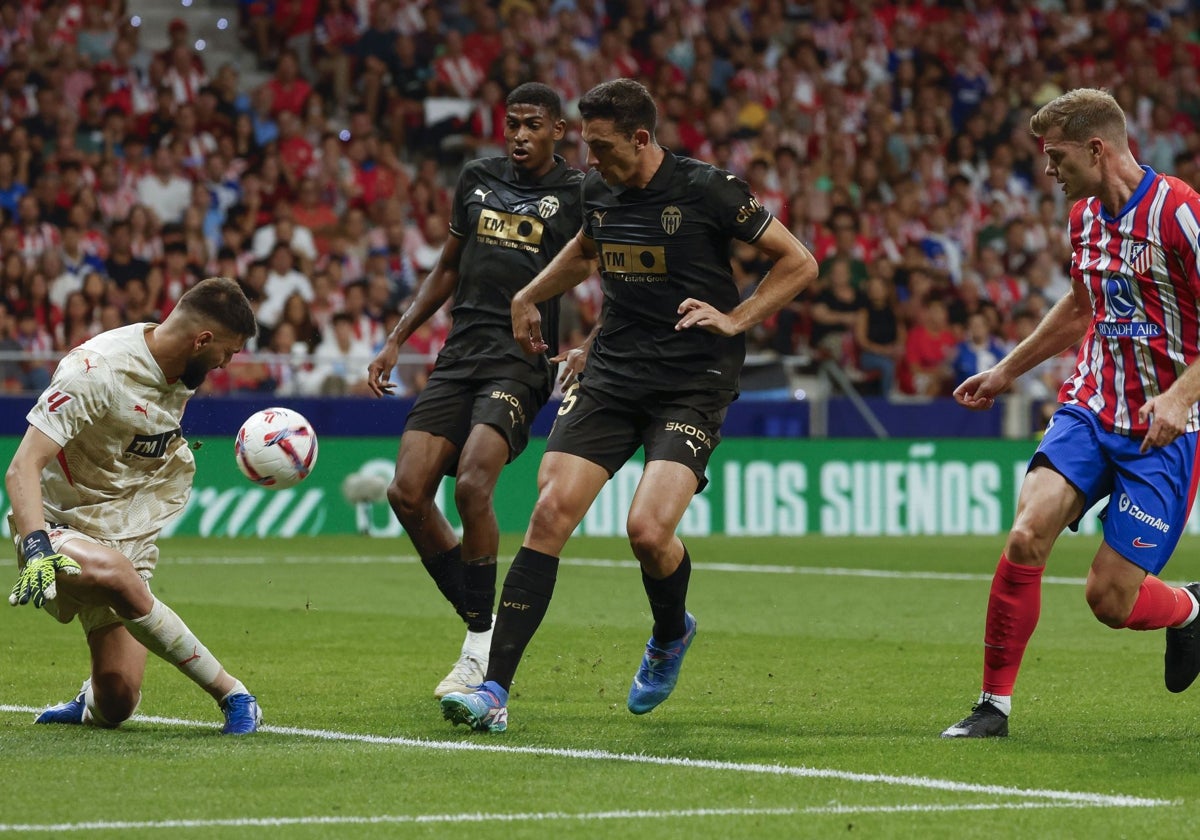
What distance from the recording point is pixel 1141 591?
6.78 metres

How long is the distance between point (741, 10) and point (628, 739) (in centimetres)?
1953

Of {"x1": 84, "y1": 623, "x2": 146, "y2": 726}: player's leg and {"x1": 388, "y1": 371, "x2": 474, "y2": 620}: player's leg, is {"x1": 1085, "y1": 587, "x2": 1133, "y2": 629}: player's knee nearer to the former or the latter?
{"x1": 388, "y1": 371, "x2": 474, "y2": 620}: player's leg

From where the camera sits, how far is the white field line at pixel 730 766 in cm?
559

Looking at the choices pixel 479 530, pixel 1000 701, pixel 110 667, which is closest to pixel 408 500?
pixel 479 530

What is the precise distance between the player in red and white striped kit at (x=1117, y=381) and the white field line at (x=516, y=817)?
140 centimetres

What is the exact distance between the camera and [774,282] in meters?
7.18

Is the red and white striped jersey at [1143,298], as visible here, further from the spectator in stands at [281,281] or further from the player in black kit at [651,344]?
the spectator in stands at [281,281]

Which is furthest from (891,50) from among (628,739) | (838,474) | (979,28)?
(628,739)

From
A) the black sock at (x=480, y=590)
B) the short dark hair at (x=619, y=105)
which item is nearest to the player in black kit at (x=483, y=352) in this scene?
the black sock at (x=480, y=590)

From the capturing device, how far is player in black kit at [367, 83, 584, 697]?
8.39 metres

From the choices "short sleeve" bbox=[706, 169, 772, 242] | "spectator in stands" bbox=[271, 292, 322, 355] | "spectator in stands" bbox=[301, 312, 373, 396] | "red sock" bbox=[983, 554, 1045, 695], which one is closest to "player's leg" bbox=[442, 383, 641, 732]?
"short sleeve" bbox=[706, 169, 772, 242]

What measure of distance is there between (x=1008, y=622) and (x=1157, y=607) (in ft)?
1.75

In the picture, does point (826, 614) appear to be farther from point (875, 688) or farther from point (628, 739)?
point (628, 739)

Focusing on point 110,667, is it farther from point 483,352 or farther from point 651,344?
point 483,352
